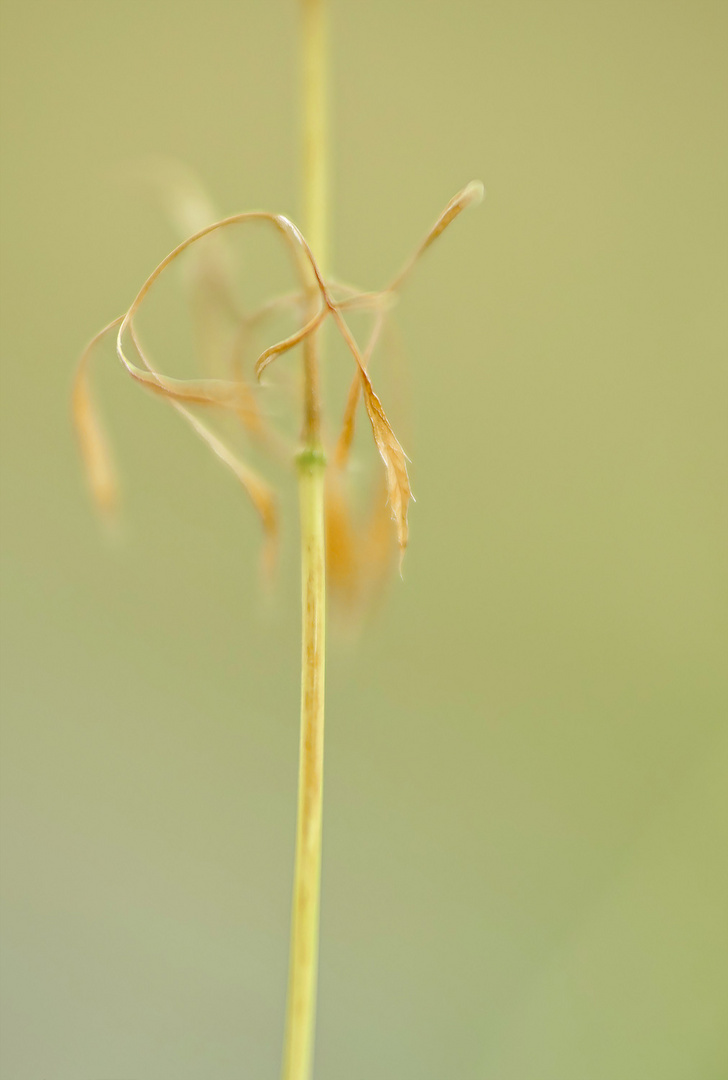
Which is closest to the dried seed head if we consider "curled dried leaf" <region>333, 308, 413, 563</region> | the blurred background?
"curled dried leaf" <region>333, 308, 413, 563</region>

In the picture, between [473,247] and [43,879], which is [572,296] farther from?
[43,879]

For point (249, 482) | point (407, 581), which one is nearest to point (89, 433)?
point (249, 482)

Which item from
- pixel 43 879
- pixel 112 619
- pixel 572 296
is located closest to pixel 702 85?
pixel 572 296

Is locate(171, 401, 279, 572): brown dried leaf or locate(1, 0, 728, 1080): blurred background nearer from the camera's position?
locate(171, 401, 279, 572): brown dried leaf

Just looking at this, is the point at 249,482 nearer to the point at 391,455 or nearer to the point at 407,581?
the point at 391,455

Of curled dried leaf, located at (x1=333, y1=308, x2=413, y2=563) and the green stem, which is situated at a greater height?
curled dried leaf, located at (x1=333, y1=308, x2=413, y2=563)

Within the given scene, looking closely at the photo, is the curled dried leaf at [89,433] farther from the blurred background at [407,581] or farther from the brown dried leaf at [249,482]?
the blurred background at [407,581]

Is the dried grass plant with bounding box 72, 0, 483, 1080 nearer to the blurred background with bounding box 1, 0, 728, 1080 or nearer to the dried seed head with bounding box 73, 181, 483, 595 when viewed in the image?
the dried seed head with bounding box 73, 181, 483, 595

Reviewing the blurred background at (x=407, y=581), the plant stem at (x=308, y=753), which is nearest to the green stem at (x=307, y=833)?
the plant stem at (x=308, y=753)

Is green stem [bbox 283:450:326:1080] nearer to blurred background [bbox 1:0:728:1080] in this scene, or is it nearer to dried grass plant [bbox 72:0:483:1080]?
dried grass plant [bbox 72:0:483:1080]
